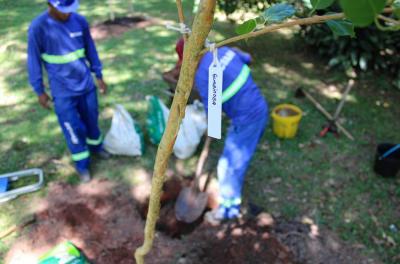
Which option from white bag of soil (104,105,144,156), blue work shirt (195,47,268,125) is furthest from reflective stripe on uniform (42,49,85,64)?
blue work shirt (195,47,268,125)

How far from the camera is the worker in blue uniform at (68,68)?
10.3 feet

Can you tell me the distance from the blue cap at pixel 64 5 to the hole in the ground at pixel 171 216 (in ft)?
6.54

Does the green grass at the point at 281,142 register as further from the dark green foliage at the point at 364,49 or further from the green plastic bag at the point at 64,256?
the green plastic bag at the point at 64,256

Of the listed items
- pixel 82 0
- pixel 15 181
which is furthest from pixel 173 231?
pixel 82 0

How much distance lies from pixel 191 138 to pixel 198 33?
306 centimetres

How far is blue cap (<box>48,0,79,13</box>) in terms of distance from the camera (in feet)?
9.88

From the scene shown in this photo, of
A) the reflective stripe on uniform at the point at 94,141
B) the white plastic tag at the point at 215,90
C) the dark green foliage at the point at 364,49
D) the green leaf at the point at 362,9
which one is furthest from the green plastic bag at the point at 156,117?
the green leaf at the point at 362,9

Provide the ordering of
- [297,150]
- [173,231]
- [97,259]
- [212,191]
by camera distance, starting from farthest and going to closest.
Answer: [297,150]
[212,191]
[173,231]
[97,259]

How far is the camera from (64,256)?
2770 mm

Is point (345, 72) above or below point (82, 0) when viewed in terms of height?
below

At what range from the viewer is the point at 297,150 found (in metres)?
4.32

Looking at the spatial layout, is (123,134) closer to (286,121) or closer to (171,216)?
(171,216)

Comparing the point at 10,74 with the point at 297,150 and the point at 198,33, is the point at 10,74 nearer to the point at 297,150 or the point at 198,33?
the point at 297,150

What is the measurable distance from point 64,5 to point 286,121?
2.71 metres
